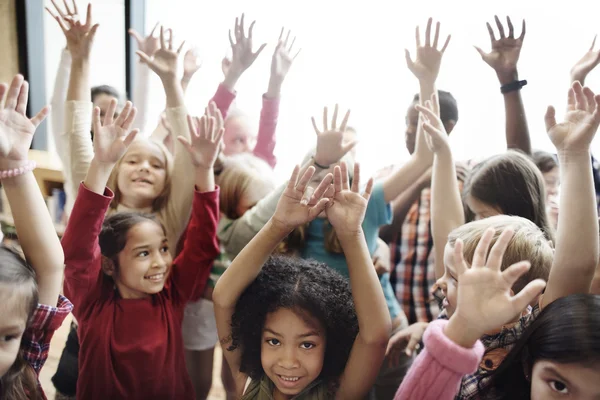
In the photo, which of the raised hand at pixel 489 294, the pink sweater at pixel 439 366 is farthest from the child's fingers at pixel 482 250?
the pink sweater at pixel 439 366

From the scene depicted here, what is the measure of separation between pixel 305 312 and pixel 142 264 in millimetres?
376

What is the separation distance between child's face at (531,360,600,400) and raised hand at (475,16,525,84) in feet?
2.05

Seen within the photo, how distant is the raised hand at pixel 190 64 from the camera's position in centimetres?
134

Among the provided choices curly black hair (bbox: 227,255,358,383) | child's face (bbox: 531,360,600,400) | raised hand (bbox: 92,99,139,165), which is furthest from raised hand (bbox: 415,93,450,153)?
raised hand (bbox: 92,99,139,165)

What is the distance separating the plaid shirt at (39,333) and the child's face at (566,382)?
2.46 ft

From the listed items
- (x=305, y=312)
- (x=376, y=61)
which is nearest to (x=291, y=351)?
(x=305, y=312)

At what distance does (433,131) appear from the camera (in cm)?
96

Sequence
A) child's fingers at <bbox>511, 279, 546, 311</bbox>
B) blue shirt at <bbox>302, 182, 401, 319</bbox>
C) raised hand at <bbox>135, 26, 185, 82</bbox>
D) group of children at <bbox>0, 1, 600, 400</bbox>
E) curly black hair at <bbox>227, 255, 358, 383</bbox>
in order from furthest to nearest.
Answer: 1. raised hand at <bbox>135, 26, 185, 82</bbox>
2. blue shirt at <bbox>302, 182, 401, 319</bbox>
3. curly black hair at <bbox>227, 255, 358, 383</bbox>
4. group of children at <bbox>0, 1, 600, 400</bbox>
5. child's fingers at <bbox>511, 279, 546, 311</bbox>

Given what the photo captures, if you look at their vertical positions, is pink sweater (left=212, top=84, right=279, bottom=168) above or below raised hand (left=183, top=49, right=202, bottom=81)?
below

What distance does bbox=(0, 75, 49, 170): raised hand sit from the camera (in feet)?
2.51

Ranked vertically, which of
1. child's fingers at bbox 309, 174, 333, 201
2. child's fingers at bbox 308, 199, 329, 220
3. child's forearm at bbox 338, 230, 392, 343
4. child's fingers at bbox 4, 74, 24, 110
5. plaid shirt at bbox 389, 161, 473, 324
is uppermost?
child's fingers at bbox 4, 74, 24, 110

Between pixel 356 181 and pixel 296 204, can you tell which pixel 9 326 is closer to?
pixel 296 204

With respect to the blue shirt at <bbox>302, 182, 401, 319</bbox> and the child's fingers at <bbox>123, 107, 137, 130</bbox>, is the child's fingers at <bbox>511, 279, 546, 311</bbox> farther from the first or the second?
the child's fingers at <bbox>123, 107, 137, 130</bbox>

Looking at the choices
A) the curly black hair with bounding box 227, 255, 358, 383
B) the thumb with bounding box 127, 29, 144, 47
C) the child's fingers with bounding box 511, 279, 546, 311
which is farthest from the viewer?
the thumb with bounding box 127, 29, 144, 47
